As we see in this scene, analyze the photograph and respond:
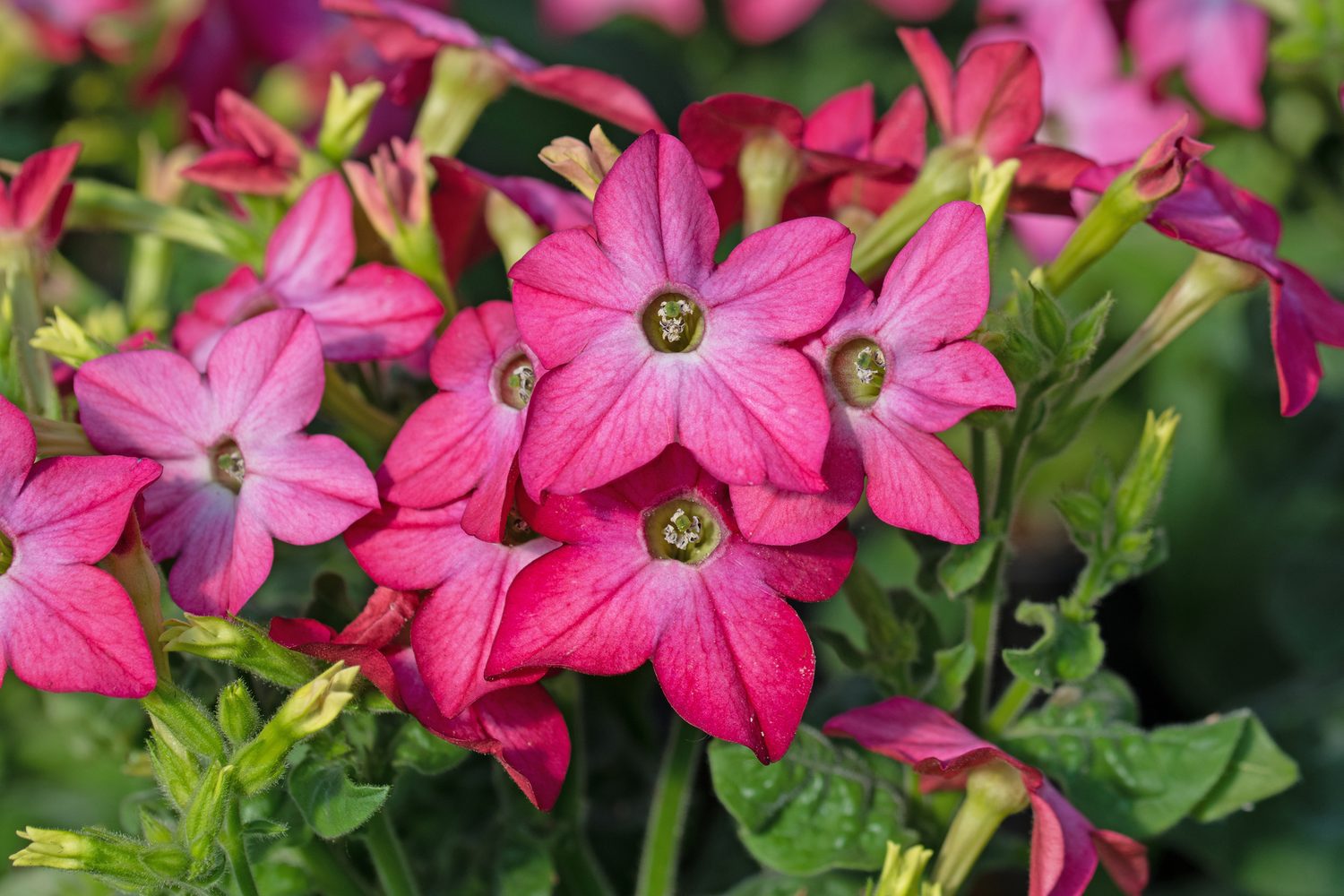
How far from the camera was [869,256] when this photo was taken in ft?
2.83

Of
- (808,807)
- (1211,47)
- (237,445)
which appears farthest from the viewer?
(1211,47)

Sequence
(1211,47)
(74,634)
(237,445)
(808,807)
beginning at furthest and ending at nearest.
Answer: (1211,47)
(808,807)
(237,445)
(74,634)

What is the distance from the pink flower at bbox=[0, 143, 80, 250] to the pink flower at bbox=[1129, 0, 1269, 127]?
1050 mm

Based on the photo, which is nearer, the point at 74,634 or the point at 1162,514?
the point at 74,634

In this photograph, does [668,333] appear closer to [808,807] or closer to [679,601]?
[679,601]

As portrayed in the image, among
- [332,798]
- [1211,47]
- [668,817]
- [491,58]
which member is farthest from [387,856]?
[1211,47]

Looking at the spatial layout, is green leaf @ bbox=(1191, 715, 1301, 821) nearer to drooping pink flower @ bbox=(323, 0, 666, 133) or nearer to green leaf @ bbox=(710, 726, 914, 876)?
green leaf @ bbox=(710, 726, 914, 876)

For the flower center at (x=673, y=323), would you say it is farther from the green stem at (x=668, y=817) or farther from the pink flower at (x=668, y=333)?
the green stem at (x=668, y=817)

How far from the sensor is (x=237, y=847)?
68 centimetres

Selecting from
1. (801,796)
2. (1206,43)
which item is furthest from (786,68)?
(801,796)

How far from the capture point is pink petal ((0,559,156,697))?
2.11ft

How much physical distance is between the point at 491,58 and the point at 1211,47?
788 millimetres

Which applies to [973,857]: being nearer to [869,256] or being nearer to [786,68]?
[869,256]

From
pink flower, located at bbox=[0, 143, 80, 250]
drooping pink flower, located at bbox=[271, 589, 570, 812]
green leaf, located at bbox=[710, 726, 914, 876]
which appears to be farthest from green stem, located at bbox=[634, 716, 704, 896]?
pink flower, located at bbox=[0, 143, 80, 250]
